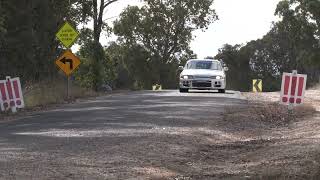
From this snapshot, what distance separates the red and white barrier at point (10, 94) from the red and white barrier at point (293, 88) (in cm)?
762

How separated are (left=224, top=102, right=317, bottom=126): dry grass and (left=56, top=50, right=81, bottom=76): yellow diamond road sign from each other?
8.42 metres

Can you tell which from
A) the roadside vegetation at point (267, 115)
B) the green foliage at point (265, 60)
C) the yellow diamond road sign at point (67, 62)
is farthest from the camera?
the green foliage at point (265, 60)

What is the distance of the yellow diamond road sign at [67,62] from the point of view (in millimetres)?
24734

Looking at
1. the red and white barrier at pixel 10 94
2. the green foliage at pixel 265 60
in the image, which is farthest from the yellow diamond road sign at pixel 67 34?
the green foliage at pixel 265 60

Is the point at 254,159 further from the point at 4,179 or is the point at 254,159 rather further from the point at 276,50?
the point at 276,50

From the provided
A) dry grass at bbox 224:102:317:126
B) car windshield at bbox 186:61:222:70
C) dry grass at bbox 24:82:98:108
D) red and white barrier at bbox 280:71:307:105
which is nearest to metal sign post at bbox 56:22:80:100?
dry grass at bbox 24:82:98:108

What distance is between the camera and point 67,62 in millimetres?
24844

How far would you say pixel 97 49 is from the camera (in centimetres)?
3888

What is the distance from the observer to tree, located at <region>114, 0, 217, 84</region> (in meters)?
80.8

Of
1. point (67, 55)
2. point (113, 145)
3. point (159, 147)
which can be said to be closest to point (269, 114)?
point (159, 147)

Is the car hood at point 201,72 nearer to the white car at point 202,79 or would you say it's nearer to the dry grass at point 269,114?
the white car at point 202,79

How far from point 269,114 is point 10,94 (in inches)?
292

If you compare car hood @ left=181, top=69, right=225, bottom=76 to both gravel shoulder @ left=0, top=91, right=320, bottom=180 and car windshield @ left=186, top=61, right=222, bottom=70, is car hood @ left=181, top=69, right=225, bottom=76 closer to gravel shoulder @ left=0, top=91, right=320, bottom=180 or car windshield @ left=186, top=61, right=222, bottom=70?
car windshield @ left=186, top=61, right=222, bottom=70

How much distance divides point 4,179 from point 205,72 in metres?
20.8
